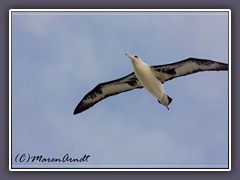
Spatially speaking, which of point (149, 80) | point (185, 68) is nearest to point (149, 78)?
point (149, 80)

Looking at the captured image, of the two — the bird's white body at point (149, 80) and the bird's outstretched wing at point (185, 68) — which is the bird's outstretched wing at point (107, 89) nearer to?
the bird's white body at point (149, 80)

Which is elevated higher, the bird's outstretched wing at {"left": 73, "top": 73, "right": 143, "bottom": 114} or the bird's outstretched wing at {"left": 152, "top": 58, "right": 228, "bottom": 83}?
the bird's outstretched wing at {"left": 152, "top": 58, "right": 228, "bottom": 83}

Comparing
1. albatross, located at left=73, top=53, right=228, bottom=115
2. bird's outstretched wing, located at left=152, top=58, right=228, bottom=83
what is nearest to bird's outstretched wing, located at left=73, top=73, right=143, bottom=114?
albatross, located at left=73, top=53, right=228, bottom=115

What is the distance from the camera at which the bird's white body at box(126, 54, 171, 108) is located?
4051 mm

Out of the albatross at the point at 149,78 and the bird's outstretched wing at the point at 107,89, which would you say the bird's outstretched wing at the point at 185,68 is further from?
the bird's outstretched wing at the point at 107,89

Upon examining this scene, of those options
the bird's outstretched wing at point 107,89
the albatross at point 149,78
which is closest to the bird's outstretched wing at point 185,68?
the albatross at point 149,78

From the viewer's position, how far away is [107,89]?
4.12 meters

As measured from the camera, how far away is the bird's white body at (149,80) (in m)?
4.05

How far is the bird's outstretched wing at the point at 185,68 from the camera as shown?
13.1 feet

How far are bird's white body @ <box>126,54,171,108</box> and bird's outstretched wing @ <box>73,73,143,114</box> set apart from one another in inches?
2.0

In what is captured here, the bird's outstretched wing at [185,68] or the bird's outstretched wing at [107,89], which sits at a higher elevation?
the bird's outstretched wing at [185,68]

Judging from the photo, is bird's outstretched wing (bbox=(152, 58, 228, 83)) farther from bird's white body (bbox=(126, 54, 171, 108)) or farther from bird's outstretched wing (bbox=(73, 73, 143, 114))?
bird's outstretched wing (bbox=(73, 73, 143, 114))
